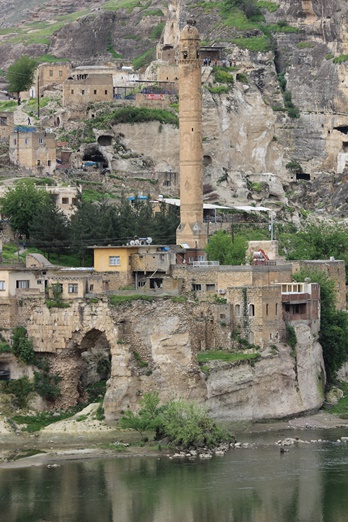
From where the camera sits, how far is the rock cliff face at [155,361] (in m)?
79.2

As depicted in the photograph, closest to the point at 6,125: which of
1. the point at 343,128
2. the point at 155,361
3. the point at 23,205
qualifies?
the point at 23,205

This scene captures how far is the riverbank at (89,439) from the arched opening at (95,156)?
4084 cm

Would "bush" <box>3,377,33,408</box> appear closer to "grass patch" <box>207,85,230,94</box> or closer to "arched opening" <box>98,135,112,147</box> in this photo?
"arched opening" <box>98,135,112,147</box>

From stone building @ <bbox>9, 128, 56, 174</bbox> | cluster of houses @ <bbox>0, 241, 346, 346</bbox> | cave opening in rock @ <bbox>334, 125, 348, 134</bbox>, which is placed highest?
cave opening in rock @ <bbox>334, 125, 348, 134</bbox>

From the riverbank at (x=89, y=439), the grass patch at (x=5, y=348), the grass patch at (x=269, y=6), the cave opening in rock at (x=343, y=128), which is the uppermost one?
the grass patch at (x=269, y=6)

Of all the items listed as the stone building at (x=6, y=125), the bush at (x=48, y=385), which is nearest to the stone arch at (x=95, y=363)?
the bush at (x=48, y=385)

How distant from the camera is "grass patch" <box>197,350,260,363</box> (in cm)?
8088

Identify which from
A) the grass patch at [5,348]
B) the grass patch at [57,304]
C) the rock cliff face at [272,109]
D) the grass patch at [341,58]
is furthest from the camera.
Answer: the grass patch at [341,58]

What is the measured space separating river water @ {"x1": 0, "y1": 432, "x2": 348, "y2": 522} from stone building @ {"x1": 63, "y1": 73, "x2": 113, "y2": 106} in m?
53.6

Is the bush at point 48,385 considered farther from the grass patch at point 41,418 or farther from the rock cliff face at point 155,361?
the grass patch at point 41,418

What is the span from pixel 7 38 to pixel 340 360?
96.0 meters

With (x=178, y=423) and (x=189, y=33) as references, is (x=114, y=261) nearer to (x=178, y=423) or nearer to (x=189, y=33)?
(x=178, y=423)

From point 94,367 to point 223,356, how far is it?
21.4ft

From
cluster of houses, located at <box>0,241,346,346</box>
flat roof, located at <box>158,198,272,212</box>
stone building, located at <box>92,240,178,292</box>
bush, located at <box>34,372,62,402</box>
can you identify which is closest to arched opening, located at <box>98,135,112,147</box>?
flat roof, located at <box>158,198,272,212</box>
